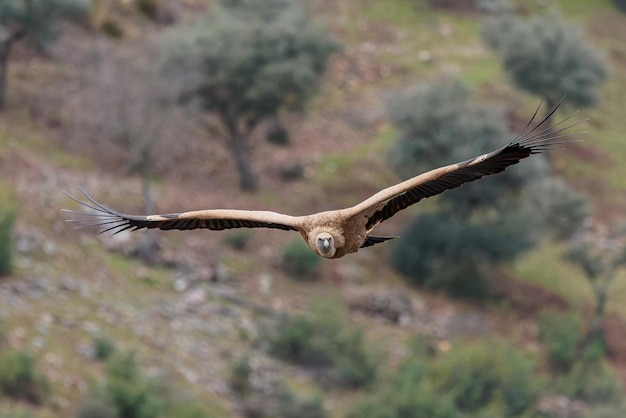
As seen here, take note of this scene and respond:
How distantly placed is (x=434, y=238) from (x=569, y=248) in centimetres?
412

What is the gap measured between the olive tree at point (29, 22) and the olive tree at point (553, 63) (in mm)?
16371

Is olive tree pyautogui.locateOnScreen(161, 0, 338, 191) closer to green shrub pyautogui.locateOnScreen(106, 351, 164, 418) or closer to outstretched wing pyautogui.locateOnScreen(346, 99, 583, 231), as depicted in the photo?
green shrub pyautogui.locateOnScreen(106, 351, 164, 418)

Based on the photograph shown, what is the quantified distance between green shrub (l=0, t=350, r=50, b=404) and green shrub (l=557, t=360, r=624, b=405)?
1547 centimetres

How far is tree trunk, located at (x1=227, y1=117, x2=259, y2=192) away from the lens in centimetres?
4334

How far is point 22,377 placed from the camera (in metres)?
29.7

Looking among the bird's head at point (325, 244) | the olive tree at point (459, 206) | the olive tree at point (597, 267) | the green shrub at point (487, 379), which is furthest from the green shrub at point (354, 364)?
the bird's head at point (325, 244)

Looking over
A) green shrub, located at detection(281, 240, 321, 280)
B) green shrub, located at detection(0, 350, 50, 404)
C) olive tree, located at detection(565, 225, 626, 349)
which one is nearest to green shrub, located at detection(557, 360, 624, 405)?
olive tree, located at detection(565, 225, 626, 349)

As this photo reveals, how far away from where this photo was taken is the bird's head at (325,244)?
12.9 m

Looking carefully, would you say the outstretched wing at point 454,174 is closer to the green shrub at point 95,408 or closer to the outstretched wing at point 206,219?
the outstretched wing at point 206,219

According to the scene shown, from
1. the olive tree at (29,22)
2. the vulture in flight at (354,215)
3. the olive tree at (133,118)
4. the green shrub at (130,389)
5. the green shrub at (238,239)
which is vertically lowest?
the vulture in flight at (354,215)

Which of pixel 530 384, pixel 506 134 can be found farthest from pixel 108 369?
pixel 506 134

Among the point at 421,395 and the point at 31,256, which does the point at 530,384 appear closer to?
the point at 421,395

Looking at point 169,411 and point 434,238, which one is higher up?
point 434,238

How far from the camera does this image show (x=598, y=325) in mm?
41812
